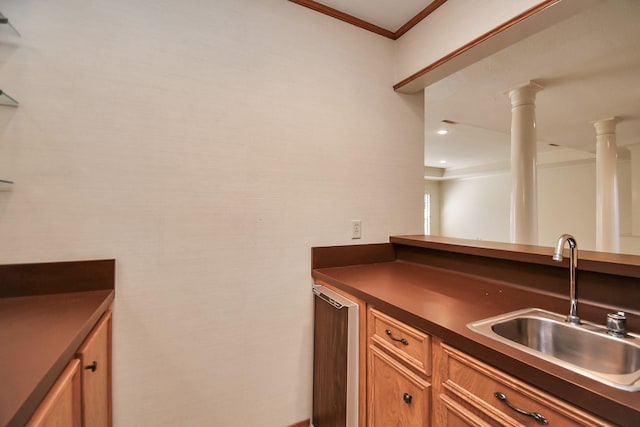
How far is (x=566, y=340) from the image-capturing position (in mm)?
948

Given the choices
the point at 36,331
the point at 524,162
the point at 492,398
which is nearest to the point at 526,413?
the point at 492,398

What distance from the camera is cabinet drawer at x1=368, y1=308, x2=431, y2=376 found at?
0.96 m

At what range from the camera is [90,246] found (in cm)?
119

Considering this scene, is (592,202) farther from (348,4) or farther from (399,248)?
(348,4)

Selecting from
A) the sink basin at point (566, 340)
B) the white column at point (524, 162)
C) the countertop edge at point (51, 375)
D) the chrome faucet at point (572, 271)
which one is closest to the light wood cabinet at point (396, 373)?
the sink basin at point (566, 340)

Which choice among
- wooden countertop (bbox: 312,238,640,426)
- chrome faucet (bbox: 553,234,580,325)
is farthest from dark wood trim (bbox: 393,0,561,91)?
wooden countertop (bbox: 312,238,640,426)

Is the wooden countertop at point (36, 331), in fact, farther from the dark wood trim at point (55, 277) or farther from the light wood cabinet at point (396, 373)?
the light wood cabinet at point (396, 373)

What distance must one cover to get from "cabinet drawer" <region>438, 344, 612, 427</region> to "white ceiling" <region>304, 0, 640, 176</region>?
1.56 metres

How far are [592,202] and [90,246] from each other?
7.25 metres

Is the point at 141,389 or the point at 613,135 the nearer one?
the point at 141,389

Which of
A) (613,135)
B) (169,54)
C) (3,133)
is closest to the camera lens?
(3,133)

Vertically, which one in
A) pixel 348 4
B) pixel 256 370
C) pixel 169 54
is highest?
pixel 348 4

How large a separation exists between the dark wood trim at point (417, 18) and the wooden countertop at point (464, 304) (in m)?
1.35

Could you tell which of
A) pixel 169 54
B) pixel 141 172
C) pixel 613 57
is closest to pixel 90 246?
pixel 141 172
